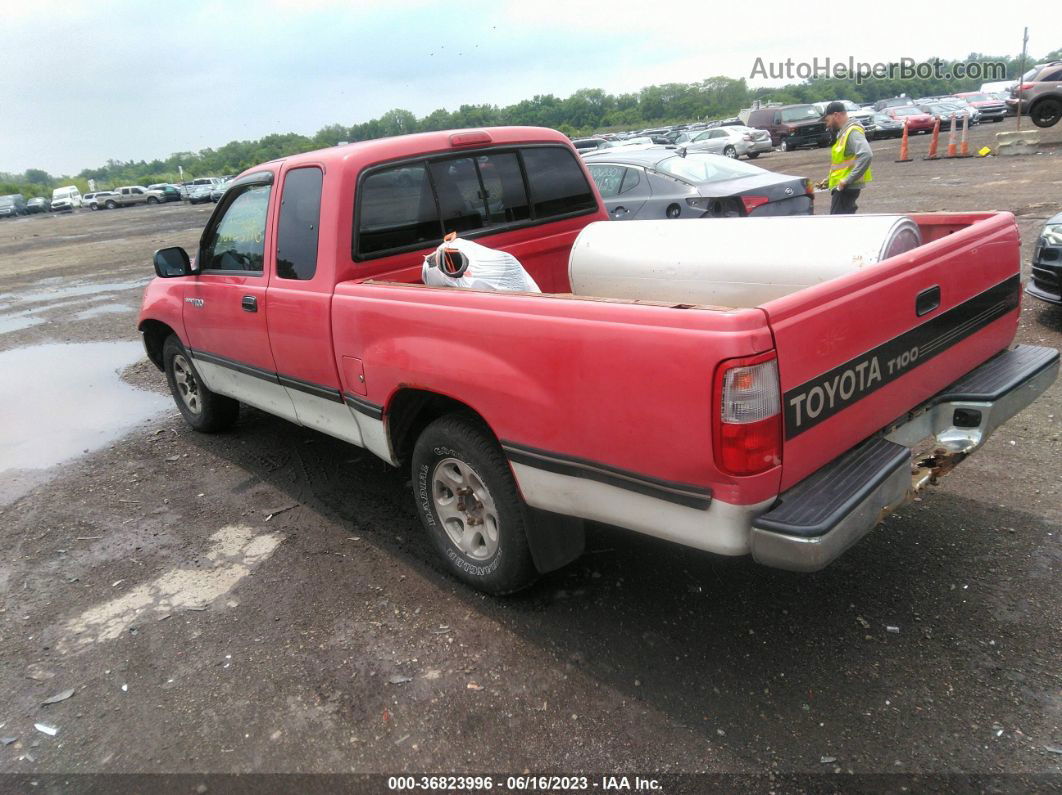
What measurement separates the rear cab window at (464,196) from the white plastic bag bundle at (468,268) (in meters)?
0.42

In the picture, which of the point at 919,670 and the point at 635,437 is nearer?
the point at 635,437

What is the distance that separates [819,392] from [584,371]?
0.74 meters

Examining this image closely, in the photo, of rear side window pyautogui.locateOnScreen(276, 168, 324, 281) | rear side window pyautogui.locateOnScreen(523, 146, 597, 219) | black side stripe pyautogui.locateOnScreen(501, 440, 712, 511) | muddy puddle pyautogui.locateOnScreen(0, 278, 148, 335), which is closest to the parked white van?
muddy puddle pyautogui.locateOnScreen(0, 278, 148, 335)

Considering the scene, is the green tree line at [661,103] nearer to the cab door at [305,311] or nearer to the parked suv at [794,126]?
the parked suv at [794,126]

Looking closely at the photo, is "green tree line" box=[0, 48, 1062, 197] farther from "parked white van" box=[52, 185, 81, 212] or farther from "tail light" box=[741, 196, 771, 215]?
"tail light" box=[741, 196, 771, 215]

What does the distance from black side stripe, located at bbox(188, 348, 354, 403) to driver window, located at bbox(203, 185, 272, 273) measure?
569 millimetres

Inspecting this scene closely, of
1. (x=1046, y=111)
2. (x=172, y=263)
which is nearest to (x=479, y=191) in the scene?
(x=172, y=263)

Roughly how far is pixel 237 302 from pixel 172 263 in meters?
0.80

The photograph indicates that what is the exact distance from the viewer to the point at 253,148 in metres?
95.6

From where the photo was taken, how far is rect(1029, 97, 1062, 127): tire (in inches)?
847

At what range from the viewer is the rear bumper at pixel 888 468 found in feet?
7.54

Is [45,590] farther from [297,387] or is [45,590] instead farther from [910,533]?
[910,533]

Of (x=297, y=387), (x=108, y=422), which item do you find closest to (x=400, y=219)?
(x=297, y=387)

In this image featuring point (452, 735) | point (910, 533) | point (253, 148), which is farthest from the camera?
point (253, 148)
